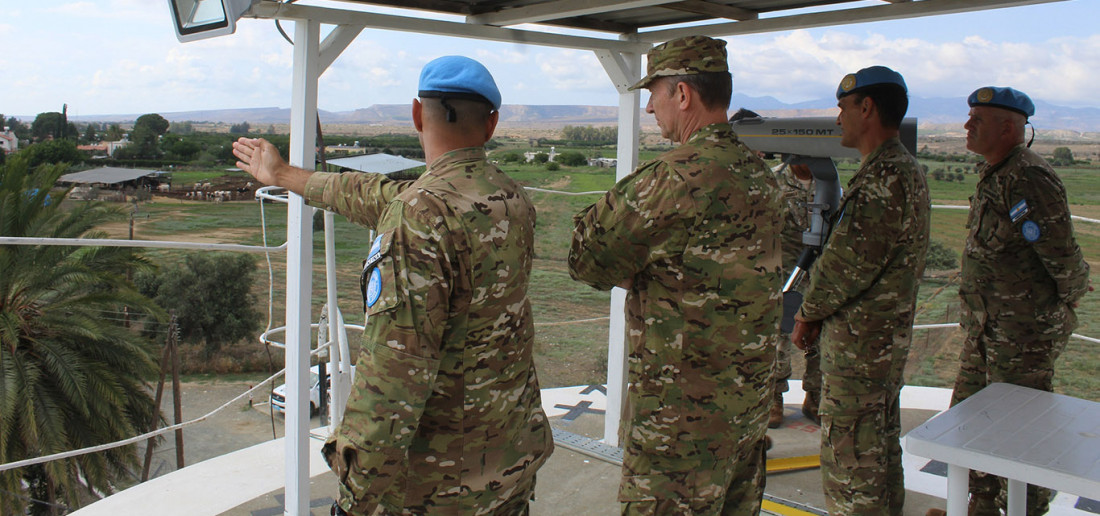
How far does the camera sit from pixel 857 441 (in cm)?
231

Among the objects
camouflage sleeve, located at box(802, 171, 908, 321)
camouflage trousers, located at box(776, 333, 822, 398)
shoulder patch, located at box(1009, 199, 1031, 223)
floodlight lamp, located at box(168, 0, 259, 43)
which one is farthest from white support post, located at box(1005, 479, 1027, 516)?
floodlight lamp, located at box(168, 0, 259, 43)

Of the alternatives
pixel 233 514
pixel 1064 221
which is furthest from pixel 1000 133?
pixel 233 514

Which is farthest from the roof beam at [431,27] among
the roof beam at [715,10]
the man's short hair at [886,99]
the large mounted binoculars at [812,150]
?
the man's short hair at [886,99]

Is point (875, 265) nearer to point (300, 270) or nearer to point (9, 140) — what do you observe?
point (300, 270)

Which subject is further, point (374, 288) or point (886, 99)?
point (886, 99)

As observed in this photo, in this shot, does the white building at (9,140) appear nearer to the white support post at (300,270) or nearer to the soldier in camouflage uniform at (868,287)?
the white support post at (300,270)

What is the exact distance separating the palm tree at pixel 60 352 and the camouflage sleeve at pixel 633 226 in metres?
10.2

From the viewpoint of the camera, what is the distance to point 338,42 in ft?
8.14

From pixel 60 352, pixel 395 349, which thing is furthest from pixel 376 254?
pixel 60 352

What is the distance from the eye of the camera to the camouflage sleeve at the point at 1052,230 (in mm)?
2504

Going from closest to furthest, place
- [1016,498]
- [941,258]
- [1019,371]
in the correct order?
[1016,498] < [1019,371] < [941,258]

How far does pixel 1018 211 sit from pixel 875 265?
76cm

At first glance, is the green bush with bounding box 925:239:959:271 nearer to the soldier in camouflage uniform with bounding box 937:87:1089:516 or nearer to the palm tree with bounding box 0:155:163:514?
the palm tree with bounding box 0:155:163:514

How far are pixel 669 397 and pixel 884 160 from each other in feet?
3.47
